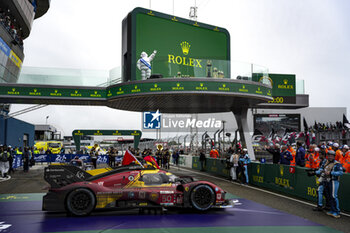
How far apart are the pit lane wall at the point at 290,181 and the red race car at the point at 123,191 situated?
3461mm

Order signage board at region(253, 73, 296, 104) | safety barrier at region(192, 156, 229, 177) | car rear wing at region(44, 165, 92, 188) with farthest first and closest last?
1. signage board at region(253, 73, 296, 104)
2. safety barrier at region(192, 156, 229, 177)
3. car rear wing at region(44, 165, 92, 188)

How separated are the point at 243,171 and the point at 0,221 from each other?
11.1 m

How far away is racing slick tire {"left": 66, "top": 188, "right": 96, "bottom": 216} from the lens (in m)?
8.13

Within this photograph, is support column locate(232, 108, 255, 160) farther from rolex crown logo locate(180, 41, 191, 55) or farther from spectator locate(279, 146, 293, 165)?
spectator locate(279, 146, 293, 165)

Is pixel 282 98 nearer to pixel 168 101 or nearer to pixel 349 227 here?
pixel 168 101

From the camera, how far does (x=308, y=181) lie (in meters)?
11.3

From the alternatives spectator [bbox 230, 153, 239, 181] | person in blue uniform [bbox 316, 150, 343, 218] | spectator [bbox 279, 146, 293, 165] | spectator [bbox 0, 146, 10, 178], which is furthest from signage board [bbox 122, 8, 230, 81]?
person in blue uniform [bbox 316, 150, 343, 218]

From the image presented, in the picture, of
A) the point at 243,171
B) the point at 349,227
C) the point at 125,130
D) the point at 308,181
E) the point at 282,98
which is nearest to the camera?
the point at 349,227

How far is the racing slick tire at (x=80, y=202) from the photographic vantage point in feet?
26.7

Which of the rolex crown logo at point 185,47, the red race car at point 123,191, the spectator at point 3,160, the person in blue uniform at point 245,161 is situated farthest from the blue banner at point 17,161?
the red race car at point 123,191

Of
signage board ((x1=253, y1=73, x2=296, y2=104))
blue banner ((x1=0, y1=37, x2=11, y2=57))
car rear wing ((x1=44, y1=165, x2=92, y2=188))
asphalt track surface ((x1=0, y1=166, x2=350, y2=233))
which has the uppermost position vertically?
blue banner ((x1=0, y1=37, x2=11, y2=57))

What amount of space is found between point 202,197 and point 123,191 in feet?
6.83

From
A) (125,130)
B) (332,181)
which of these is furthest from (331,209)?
(125,130)

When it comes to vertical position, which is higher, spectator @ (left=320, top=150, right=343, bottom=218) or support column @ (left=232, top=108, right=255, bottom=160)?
support column @ (left=232, top=108, right=255, bottom=160)
